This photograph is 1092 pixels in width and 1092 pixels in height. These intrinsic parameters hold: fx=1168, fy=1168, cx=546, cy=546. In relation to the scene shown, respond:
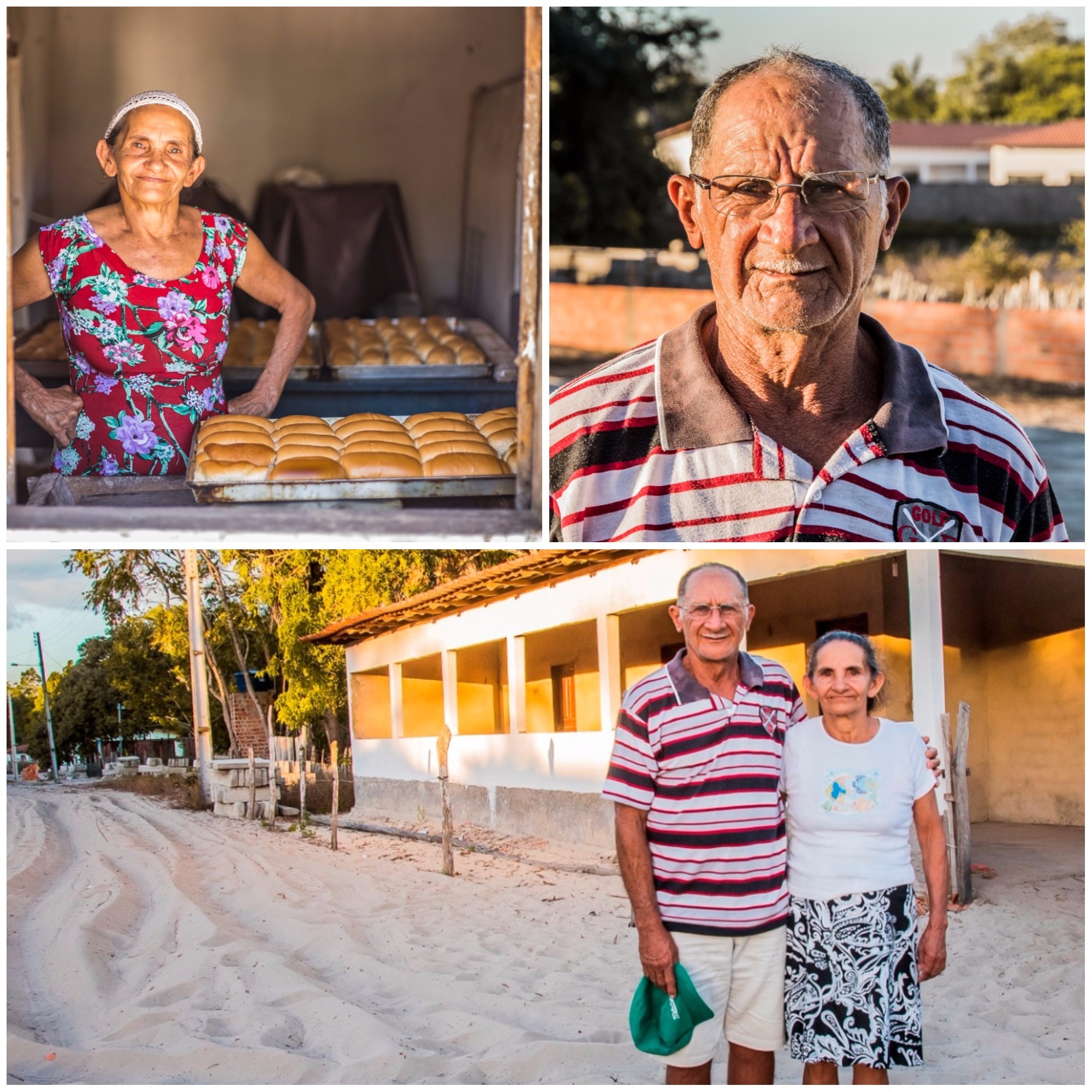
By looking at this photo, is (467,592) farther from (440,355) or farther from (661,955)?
(661,955)

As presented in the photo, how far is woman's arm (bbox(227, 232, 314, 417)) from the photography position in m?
3.71

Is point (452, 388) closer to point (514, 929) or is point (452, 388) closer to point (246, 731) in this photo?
point (246, 731)

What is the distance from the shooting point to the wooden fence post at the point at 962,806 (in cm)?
412

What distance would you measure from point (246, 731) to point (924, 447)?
232 centimetres

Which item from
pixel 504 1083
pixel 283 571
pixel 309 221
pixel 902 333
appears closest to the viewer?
pixel 504 1083

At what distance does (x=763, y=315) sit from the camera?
2.56 metres

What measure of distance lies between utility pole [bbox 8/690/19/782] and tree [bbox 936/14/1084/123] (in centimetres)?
1939

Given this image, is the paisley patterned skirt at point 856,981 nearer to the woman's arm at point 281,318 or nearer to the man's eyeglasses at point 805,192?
the man's eyeglasses at point 805,192

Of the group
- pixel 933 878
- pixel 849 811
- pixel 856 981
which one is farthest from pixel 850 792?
pixel 856 981

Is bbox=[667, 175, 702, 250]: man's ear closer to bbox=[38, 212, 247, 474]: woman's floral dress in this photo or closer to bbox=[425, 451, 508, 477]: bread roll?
bbox=[425, 451, 508, 477]: bread roll

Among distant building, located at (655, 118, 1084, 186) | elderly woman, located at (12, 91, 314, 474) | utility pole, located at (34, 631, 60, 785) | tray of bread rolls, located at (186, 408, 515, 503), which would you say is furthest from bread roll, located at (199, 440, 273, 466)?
distant building, located at (655, 118, 1084, 186)

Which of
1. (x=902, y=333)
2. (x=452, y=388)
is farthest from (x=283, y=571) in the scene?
(x=902, y=333)

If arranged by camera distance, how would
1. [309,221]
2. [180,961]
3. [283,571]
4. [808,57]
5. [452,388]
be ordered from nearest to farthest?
[808,57] < [180,961] < [283,571] < [452,388] < [309,221]

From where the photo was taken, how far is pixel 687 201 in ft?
8.87
